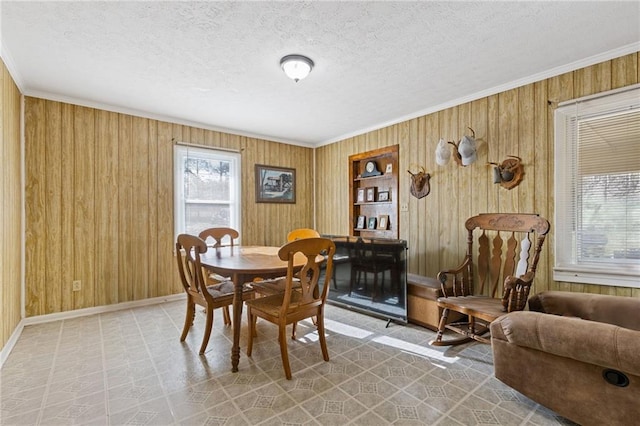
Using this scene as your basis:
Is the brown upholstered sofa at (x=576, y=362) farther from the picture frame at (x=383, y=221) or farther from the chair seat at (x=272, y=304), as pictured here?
the picture frame at (x=383, y=221)

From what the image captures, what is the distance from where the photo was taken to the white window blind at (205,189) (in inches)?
163

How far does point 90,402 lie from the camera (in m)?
1.86

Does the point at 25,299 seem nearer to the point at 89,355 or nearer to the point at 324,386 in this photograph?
the point at 89,355

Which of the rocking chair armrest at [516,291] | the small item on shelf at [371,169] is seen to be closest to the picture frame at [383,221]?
the small item on shelf at [371,169]

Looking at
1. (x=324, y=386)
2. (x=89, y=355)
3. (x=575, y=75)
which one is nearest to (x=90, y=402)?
(x=89, y=355)

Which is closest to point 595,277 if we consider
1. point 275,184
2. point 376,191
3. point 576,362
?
point 576,362

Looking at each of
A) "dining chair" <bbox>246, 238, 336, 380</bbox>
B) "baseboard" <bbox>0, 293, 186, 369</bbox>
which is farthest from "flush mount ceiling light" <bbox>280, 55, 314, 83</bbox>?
"baseboard" <bbox>0, 293, 186, 369</bbox>

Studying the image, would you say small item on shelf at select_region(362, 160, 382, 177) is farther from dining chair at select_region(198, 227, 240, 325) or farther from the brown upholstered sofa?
the brown upholstered sofa

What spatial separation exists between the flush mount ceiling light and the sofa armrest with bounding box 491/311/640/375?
2.34 m

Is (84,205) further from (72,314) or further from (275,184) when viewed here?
(275,184)

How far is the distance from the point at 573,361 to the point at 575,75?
7.83 feet

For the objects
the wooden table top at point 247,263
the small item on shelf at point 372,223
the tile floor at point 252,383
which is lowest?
the tile floor at point 252,383

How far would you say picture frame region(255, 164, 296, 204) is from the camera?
4.89m

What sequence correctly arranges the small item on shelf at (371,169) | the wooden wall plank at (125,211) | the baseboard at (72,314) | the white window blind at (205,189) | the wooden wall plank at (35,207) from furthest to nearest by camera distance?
the small item on shelf at (371,169), the white window blind at (205,189), the wooden wall plank at (125,211), the wooden wall plank at (35,207), the baseboard at (72,314)
